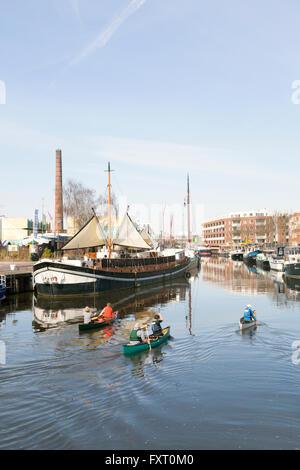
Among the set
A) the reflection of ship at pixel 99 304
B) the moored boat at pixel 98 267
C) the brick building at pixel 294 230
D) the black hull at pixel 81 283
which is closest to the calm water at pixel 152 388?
the reflection of ship at pixel 99 304

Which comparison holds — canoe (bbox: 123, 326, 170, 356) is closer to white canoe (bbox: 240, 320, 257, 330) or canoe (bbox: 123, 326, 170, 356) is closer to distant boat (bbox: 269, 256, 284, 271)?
white canoe (bbox: 240, 320, 257, 330)

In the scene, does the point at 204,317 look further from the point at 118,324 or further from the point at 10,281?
the point at 10,281

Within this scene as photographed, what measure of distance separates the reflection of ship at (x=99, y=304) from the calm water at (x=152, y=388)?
52.2 inches

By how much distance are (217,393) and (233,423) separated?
2604 millimetres

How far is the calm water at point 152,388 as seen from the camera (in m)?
12.3

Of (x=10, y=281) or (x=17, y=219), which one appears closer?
(x=10, y=281)

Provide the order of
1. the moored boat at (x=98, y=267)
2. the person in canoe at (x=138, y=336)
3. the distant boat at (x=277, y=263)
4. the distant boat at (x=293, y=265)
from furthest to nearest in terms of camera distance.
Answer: the distant boat at (x=277, y=263) → the distant boat at (x=293, y=265) → the moored boat at (x=98, y=267) → the person in canoe at (x=138, y=336)

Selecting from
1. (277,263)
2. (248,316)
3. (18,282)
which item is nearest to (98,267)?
(18,282)

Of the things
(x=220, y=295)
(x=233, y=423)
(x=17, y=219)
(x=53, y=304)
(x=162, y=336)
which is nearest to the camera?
(x=233, y=423)

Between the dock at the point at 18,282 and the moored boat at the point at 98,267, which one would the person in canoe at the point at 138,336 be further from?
the dock at the point at 18,282

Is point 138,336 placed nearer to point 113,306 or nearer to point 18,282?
point 113,306

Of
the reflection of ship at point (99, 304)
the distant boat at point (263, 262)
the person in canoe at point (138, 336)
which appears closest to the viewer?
the person in canoe at point (138, 336)
